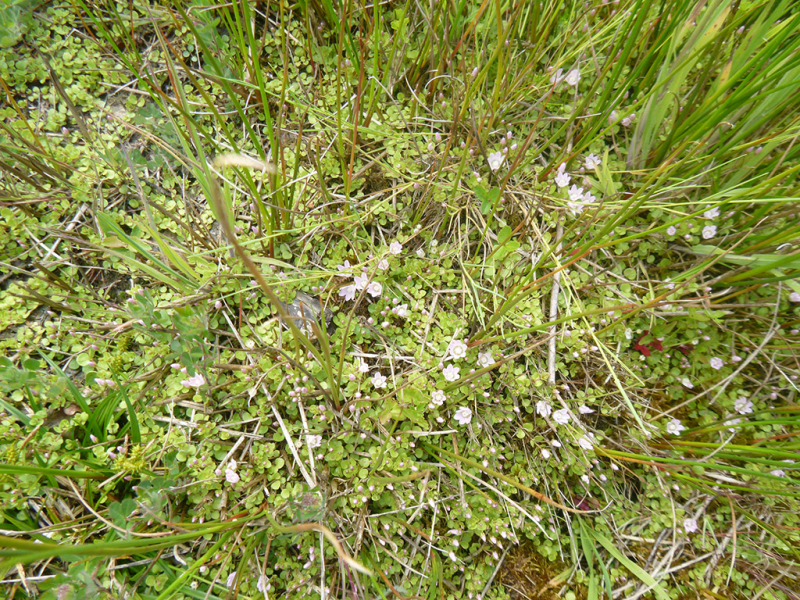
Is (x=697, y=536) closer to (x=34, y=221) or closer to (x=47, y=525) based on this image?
(x=47, y=525)

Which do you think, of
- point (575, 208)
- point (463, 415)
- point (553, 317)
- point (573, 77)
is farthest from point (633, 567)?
point (573, 77)

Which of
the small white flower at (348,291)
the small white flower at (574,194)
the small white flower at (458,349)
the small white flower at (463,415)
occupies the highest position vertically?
the small white flower at (348,291)

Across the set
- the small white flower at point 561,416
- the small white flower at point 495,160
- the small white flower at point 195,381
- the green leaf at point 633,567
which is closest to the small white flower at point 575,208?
the small white flower at point 495,160

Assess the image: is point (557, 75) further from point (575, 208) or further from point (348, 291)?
point (348, 291)

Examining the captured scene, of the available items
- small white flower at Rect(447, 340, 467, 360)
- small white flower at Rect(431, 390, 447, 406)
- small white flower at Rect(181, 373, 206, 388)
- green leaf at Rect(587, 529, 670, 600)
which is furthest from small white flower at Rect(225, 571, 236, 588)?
green leaf at Rect(587, 529, 670, 600)

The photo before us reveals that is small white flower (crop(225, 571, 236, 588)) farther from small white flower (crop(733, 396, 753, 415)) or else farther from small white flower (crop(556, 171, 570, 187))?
small white flower (crop(733, 396, 753, 415))

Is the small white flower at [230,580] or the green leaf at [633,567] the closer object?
the small white flower at [230,580]

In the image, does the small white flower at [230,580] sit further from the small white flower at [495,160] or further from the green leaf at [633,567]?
the small white flower at [495,160]
